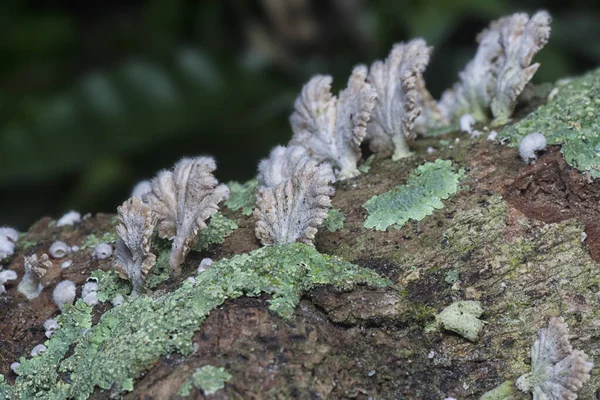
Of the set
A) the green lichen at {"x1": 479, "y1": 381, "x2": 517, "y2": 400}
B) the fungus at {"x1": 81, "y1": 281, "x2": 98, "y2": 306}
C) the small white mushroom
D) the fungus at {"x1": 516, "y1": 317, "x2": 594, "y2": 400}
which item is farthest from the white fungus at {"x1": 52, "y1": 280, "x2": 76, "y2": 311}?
the fungus at {"x1": 516, "y1": 317, "x2": 594, "y2": 400}

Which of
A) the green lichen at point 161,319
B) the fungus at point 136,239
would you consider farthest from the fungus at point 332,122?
the fungus at point 136,239

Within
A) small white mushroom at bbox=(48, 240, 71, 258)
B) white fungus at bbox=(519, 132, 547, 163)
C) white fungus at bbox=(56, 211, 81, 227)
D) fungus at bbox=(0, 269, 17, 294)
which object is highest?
white fungus at bbox=(519, 132, 547, 163)

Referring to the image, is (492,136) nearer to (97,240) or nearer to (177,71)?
(97,240)

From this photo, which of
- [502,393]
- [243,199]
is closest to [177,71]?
[243,199]

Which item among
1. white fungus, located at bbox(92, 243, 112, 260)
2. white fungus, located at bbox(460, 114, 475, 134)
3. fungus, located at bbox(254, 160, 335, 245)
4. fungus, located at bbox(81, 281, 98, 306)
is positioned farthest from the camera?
white fungus, located at bbox(460, 114, 475, 134)

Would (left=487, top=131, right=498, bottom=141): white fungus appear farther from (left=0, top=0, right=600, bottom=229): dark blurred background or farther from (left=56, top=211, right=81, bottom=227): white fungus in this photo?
(left=0, top=0, right=600, bottom=229): dark blurred background

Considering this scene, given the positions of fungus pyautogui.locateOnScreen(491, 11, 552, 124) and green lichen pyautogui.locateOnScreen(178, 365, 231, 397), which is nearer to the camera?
green lichen pyautogui.locateOnScreen(178, 365, 231, 397)

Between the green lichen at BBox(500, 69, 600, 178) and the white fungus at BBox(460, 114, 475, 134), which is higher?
the white fungus at BBox(460, 114, 475, 134)
